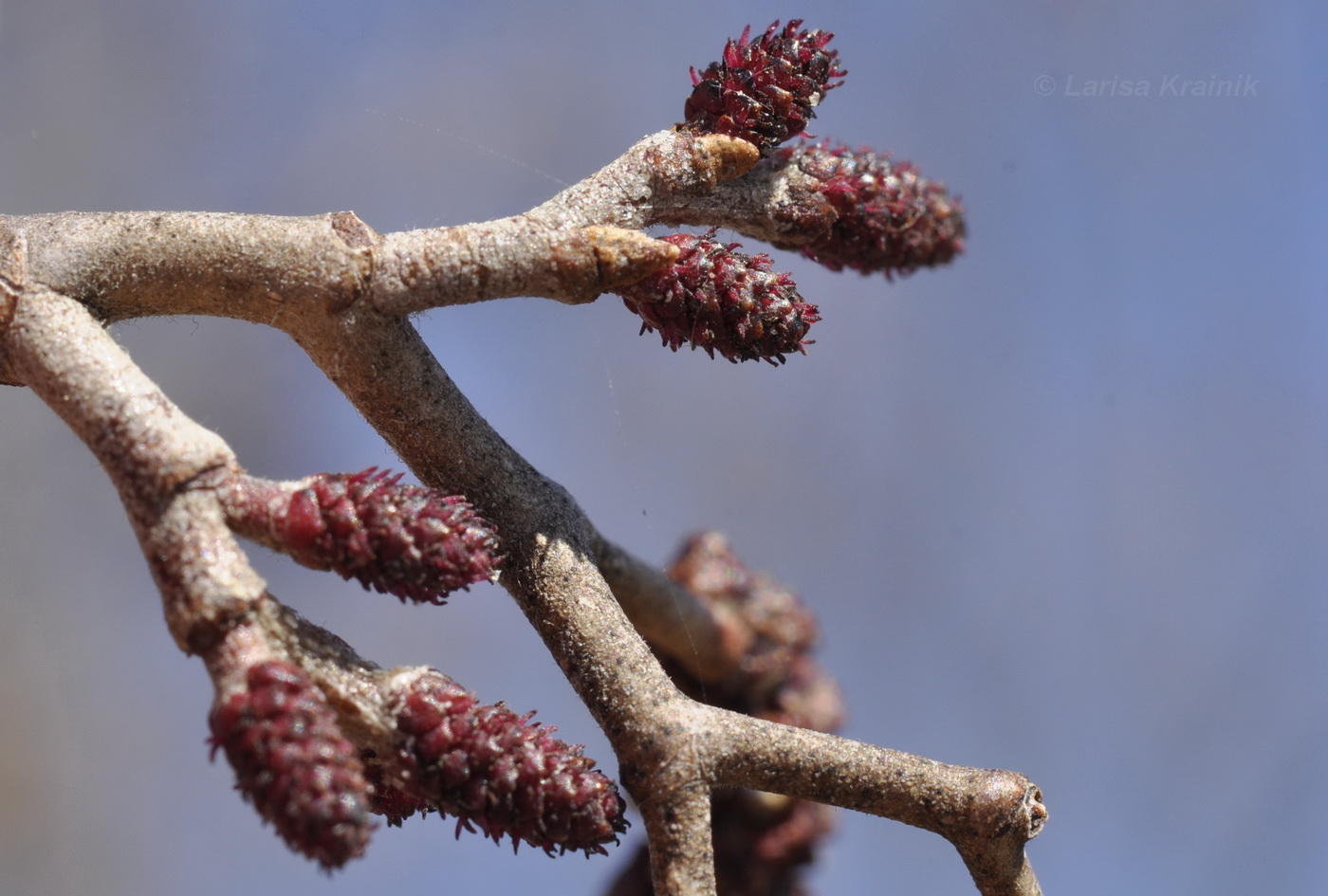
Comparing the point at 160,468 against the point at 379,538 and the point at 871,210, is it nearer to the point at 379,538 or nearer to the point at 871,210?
the point at 379,538

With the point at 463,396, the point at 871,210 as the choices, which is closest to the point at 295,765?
the point at 463,396

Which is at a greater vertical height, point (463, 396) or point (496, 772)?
point (463, 396)

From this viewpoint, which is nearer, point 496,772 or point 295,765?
point 295,765

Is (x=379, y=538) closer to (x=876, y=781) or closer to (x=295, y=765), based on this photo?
(x=295, y=765)

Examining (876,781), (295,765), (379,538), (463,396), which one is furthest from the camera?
(463,396)

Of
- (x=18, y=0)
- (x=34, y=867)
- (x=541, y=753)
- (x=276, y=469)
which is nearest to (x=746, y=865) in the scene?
(x=541, y=753)

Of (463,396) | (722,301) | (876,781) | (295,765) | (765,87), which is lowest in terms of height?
(295,765)

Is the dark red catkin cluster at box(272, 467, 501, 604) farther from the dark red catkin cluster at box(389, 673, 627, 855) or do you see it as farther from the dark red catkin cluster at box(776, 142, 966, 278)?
the dark red catkin cluster at box(776, 142, 966, 278)

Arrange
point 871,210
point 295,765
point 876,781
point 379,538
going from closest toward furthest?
point 295,765 < point 379,538 < point 876,781 < point 871,210
